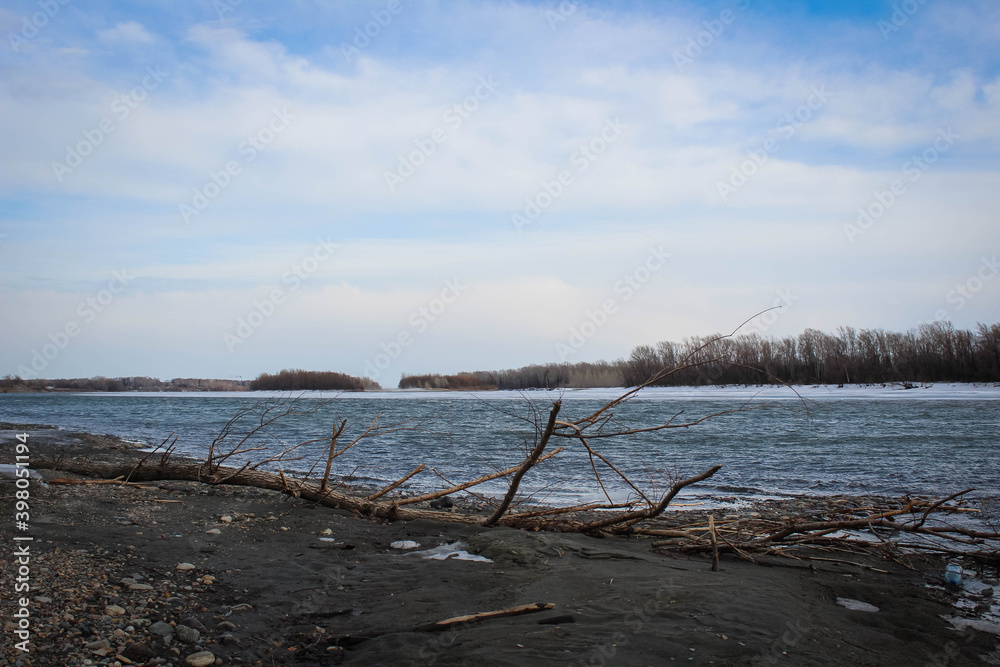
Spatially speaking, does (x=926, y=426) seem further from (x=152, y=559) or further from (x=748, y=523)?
(x=152, y=559)

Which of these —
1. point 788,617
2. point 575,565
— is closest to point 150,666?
point 575,565

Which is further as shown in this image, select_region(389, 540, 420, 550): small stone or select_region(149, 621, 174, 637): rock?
select_region(389, 540, 420, 550): small stone

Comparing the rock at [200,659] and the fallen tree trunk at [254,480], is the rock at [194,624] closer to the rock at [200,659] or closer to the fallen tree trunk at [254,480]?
the rock at [200,659]

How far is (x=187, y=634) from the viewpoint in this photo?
2.96 m

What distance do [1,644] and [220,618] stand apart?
96cm

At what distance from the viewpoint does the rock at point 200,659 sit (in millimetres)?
2719

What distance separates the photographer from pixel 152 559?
392 cm

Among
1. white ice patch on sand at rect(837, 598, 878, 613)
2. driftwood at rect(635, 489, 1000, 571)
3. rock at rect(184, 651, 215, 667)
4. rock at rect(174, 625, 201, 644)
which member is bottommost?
white ice patch on sand at rect(837, 598, 878, 613)

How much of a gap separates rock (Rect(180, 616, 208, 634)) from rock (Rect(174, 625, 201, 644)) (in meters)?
0.04

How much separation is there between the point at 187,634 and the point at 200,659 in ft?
0.89

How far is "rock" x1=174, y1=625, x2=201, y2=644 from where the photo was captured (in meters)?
2.92

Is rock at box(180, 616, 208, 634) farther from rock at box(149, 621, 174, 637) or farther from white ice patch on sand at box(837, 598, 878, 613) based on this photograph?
white ice patch on sand at box(837, 598, 878, 613)

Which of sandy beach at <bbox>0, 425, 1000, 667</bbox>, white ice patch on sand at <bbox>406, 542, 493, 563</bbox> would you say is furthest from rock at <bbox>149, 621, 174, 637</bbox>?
white ice patch on sand at <bbox>406, 542, 493, 563</bbox>

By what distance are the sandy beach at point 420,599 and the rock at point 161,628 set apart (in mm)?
25
